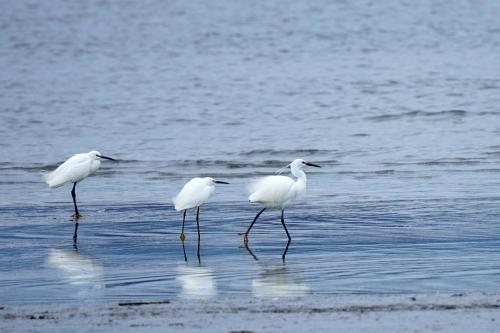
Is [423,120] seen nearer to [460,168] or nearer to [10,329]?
[460,168]

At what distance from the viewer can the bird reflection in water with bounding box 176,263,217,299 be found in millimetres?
9973

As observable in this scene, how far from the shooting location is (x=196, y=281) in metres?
10.5

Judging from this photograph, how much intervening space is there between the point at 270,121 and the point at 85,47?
23.3 metres

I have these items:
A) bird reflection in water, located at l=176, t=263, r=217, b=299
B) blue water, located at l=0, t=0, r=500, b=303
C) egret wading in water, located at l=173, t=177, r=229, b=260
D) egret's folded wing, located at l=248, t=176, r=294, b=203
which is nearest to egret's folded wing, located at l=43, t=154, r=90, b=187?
blue water, located at l=0, t=0, r=500, b=303

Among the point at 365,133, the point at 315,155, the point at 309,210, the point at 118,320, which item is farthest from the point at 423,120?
the point at 118,320

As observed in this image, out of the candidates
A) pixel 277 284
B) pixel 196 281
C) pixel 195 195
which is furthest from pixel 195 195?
pixel 277 284

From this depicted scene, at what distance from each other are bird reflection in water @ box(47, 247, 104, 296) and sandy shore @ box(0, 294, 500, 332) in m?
0.94

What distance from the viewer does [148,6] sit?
2842 inches

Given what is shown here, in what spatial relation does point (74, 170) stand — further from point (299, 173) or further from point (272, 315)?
point (272, 315)

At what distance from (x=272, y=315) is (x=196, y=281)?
5.83 feet

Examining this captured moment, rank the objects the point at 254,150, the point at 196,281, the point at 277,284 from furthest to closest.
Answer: the point at 254,150
the point at 196,281
the point at 277,284

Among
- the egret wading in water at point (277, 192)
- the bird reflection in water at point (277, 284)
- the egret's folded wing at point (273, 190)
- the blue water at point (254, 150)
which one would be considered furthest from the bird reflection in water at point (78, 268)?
the egret's folded wing at point (273, 190)

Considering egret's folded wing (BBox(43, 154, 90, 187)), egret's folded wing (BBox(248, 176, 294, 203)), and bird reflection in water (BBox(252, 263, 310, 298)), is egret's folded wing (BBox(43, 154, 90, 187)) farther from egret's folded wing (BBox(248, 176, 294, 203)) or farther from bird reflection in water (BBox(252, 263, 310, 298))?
bird reflection in water (BBox(252, 263, 310, 298))

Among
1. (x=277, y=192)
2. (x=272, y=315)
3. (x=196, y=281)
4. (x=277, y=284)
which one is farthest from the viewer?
(x=277, y=192)
